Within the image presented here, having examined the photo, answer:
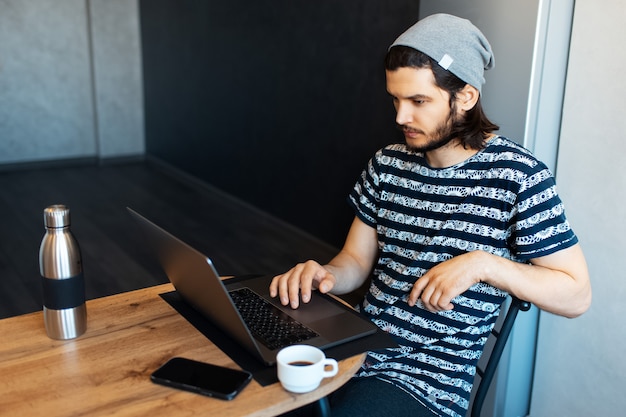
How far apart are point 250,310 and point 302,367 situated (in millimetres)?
327

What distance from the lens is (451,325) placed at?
4.55 feet

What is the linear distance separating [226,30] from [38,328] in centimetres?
365

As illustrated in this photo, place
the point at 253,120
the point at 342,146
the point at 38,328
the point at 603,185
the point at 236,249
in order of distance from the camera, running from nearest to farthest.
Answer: the point at 38,328 < the point at 603,185 < the point at 342,146 < the point at 236,249 < the point at 253,120

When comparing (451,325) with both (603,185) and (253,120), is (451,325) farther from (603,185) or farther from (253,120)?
(253,120)

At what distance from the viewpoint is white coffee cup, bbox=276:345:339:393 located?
973mm

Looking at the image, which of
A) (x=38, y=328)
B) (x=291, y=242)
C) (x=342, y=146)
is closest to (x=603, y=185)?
(x=38, y=328)

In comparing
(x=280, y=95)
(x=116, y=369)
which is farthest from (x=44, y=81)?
(x=116, y=369)

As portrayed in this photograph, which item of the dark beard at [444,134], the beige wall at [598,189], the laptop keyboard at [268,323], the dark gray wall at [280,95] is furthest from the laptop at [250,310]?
the dark gray wall at [280,95]

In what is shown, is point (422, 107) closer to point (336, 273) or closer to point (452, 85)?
point (452, 85)

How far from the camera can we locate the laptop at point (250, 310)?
1055mm

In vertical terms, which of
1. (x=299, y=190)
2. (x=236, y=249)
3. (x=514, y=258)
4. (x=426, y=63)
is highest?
(x=426, y=63)

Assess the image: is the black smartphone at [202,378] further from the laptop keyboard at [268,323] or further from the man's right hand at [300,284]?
the man's right hand at [300,284]

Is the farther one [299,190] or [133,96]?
[133,96]

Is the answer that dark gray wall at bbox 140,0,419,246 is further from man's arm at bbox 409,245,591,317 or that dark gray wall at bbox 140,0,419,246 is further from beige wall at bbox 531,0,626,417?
man's arm at bbox 409,245,591,317
